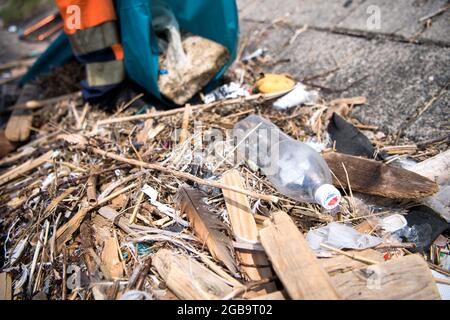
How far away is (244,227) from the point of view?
5.49 feet

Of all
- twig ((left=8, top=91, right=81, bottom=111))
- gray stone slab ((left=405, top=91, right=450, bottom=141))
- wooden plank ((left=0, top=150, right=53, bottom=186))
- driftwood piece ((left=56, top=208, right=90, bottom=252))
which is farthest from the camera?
twig ((left=8, top=91, right=81, bottom=111))

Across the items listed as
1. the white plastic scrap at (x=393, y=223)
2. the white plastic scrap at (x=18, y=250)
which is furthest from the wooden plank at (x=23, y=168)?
the white plastic scrap at (x=393, y=223)

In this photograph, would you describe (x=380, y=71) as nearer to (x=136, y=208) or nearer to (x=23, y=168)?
(x=136, y=208)

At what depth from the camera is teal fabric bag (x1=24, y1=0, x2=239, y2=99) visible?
2.51 metres

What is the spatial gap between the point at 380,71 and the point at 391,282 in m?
1.94

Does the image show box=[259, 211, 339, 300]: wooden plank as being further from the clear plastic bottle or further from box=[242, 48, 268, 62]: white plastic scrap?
box=[242, 48, 268, 62]: white plastic scrap

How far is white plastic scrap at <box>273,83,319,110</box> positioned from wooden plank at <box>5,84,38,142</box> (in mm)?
2485

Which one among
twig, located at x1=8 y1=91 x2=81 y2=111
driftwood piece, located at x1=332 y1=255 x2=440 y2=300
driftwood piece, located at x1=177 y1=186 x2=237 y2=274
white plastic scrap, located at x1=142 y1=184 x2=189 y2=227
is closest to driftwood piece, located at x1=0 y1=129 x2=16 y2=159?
twig, located at x1=8 y1=91 x2=81 y2=111

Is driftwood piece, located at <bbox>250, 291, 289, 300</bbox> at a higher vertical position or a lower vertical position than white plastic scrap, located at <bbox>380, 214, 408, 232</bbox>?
higher

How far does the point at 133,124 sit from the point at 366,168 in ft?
6.10

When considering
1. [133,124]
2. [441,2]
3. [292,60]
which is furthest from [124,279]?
[441,2]

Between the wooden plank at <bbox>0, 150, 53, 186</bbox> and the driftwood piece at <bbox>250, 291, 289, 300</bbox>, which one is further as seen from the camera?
the wooden plank at <bbox>0, 150, 53, 186</bbox>

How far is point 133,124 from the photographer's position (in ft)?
8.70

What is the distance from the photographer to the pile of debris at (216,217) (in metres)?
1.41
